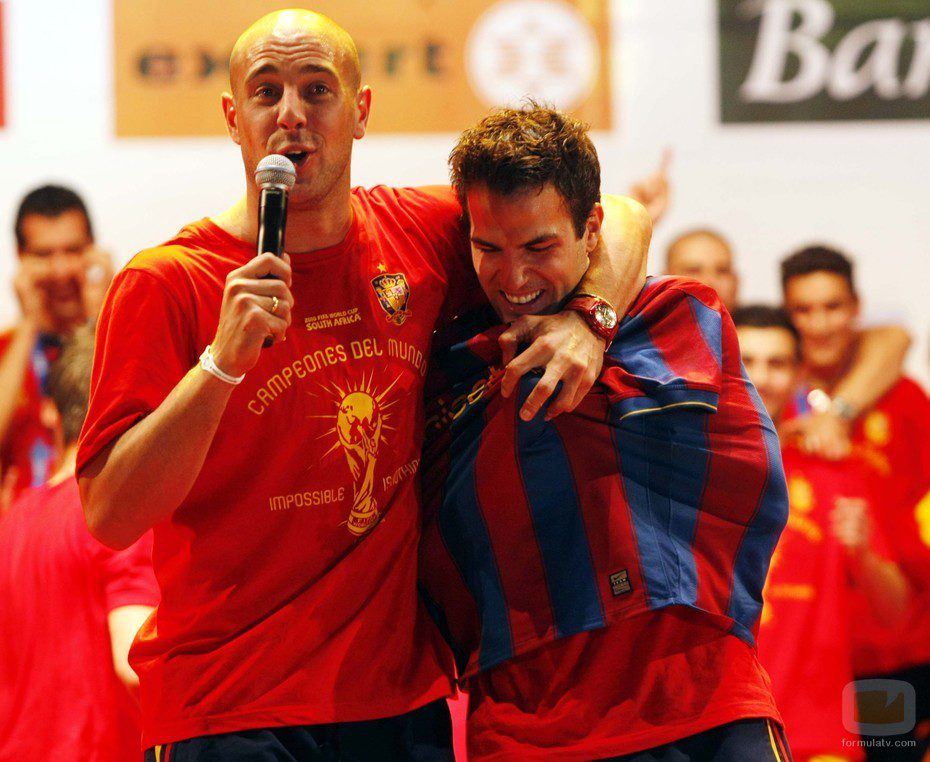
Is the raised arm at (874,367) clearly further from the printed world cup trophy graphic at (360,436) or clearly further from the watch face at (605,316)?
the printed world cup trophy graphic at (360,436)

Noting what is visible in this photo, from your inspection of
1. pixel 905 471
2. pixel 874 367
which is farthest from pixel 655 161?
pixel 905 471

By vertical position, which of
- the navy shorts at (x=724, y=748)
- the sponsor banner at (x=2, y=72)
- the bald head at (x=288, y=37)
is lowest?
the navy shorts at (x=724, y=748)

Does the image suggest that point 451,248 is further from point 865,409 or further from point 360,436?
point 865,409

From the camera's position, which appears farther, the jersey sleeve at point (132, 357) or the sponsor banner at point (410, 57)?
the sponsor banner at point (410, 57)

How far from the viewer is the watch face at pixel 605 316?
6.94 feet

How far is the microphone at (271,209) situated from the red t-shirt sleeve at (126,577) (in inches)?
60.8

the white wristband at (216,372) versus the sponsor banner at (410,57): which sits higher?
the sponsor banner at (410,57)

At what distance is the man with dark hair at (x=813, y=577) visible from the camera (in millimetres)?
4309

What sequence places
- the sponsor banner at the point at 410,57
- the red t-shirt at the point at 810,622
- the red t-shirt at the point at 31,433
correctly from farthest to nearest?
the sponsor banner at the point at 410,57, the red t-shirt at the point at 31,433, the red t-shirt at the point at 810,622

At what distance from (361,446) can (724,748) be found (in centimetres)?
77

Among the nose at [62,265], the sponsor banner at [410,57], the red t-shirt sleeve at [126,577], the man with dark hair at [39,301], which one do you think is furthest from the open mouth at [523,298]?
the nose at [62,265]

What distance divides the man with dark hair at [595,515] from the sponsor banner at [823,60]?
3.31 m

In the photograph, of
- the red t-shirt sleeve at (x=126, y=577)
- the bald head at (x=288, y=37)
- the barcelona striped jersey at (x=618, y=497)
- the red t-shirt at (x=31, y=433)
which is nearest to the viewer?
the barcelona striped jersey at (x=618, y=497)

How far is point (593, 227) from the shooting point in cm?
226
